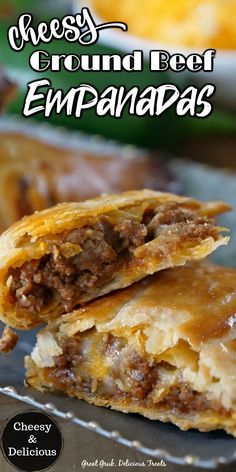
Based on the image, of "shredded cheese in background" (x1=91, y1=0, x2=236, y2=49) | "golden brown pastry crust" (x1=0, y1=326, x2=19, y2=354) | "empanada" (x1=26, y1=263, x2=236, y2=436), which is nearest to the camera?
"empanada" (x1=26, y1=263, x2=236, y2=436)

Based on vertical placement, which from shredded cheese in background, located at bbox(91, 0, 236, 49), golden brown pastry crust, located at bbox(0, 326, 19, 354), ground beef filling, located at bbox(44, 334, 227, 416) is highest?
shredded cheese in background, located at bbox(91, 0, 236, 49)

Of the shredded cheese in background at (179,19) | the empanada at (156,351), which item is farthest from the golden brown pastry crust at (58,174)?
the empanada at (156,351)

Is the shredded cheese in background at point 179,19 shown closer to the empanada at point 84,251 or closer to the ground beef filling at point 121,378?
the empanada at point 84,251

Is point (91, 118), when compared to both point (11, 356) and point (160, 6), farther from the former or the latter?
point (11, 356)

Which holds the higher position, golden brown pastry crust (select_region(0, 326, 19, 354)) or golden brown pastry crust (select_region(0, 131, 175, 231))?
golden brown pastry crust (select_region(0, 131, 175, 231))

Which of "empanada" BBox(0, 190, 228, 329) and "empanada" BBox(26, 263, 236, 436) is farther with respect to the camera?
"empanada" BBox(0, 190, 228, 329)

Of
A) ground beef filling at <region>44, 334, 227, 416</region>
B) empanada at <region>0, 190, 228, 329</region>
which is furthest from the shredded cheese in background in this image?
ground beef filling at <region>44, 334, 227, 416</region>

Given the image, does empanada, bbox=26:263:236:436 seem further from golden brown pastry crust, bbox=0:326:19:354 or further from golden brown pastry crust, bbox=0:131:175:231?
golden brown pastry crust, bbox=0:131:175:231
